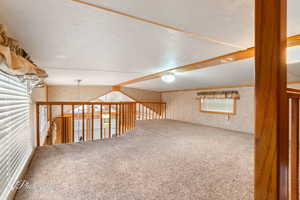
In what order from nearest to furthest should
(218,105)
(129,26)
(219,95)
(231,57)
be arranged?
(129,26) < (231,57) < (219,95) < (218,105)

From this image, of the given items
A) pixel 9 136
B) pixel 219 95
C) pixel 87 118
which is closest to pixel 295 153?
pixel 9 136

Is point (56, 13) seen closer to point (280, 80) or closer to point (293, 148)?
point (280, 80)

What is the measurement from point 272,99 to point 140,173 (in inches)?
66.9

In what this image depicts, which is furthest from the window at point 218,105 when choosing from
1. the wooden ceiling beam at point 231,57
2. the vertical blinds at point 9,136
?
the vertical blinds at point 9,136

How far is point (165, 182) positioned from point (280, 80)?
152 centimetres

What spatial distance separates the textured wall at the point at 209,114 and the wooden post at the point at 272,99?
4161mm

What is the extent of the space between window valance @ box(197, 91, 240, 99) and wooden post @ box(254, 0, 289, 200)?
4335 mm

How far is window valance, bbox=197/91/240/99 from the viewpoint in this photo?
465 centimetres

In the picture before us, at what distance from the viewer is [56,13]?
131cm

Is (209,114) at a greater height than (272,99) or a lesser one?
lesser

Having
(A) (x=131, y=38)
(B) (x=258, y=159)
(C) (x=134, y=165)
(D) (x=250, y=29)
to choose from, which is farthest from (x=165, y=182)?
(D) (x=250, y=29)

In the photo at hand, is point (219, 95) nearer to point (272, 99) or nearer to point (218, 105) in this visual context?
point (218, 105)

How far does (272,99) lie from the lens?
0.74 meters

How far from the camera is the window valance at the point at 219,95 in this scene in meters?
4.65
